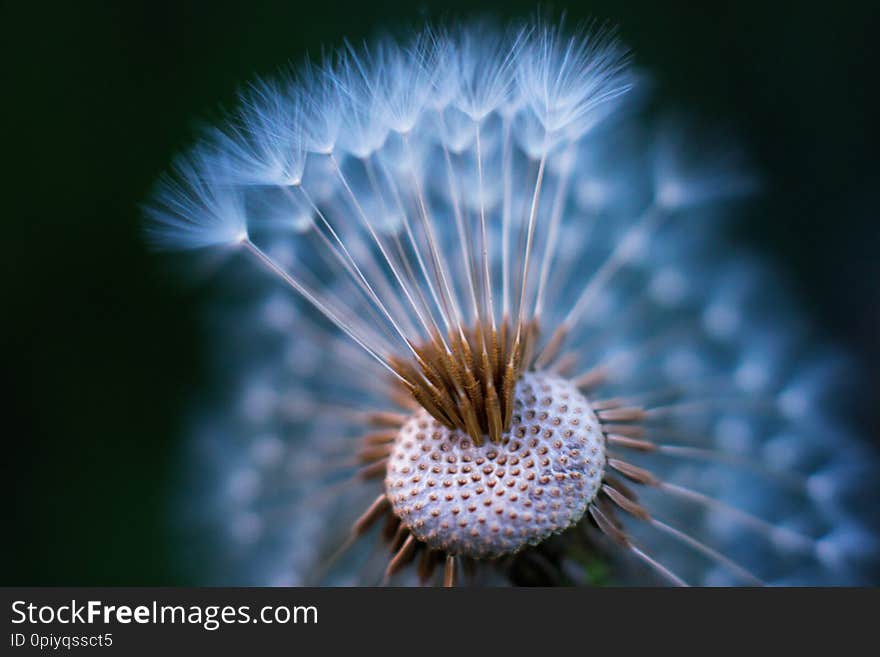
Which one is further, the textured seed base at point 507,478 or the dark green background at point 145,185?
the dark green background at point 145,185

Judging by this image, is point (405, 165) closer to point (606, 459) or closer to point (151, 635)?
point (606, 459)

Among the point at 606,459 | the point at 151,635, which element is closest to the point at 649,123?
the point at 606,459

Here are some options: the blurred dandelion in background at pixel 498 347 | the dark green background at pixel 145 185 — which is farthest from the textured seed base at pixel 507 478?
the dark green background at pixel 145 185

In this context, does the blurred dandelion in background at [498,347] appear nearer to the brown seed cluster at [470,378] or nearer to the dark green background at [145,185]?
the brown seed cluster at [470,378]

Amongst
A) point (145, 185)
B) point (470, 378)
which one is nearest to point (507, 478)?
point (470, 378)

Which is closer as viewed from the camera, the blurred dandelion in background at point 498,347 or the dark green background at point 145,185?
the blurred dandelion in background at point 498,347

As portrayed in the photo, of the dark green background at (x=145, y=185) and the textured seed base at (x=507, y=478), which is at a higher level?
the dark green background at (x=145, y=185)

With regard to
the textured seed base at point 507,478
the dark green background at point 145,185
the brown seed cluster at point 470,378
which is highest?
A: the dark green background at point 145,185

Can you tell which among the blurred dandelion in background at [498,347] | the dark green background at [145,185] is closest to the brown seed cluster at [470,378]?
the blurred dandelion in background at [498,347]
